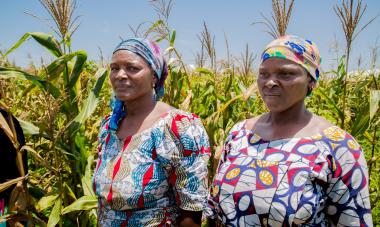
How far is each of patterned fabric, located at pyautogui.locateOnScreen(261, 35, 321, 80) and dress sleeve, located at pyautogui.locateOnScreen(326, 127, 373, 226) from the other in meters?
0.31

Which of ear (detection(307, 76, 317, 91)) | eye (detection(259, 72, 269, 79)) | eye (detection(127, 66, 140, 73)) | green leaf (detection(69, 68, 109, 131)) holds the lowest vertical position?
green leaf (detection(69, 68, 109, 131))

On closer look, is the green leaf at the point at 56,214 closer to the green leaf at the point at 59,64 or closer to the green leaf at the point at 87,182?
the green leaf at the point at 87,182

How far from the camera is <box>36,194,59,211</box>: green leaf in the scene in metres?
2.34

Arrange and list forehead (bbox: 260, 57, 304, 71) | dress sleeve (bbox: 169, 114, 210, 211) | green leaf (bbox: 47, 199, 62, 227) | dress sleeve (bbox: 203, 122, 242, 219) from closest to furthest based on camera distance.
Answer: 1. forehead (bbox: 260, 57, 304, 71)
2. dress sleeve (bbox: 203, 122, 242, 219)
3. dress sleeve (bbox: 169, 114, 210, 211)
4. green leaf (bbox: 47, 199, 62, 227)

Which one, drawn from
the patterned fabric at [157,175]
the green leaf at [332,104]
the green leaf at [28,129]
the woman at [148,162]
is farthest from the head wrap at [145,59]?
the green leaf at [332,104]

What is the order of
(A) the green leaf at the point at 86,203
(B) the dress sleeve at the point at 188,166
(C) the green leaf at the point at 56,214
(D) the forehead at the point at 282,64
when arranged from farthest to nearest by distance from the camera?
(A) the green leaf at the point at 86,203 → (C) the green leaf at the point at 56,214 → (B) the dress sleeve at the point at 188,166 → (D) the forehead at the point at 282,64

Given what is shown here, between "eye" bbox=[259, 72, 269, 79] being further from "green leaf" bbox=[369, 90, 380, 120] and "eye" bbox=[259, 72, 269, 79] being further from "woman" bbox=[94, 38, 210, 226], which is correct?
"green leaf" bbox=[369, 90, 380, 120]

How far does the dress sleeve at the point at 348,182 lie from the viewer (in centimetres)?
136

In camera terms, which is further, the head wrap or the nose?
the head wrap

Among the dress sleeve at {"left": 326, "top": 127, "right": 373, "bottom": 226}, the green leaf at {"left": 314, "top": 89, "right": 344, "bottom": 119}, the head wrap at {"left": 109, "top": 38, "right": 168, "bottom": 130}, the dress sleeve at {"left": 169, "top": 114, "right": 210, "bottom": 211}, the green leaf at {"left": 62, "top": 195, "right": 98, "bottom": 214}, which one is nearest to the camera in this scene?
the dress sleeve at {"left": 326, "top": 127, "right": 373, "bottom": 226}

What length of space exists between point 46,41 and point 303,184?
183 centimetres

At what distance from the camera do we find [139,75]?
183cm

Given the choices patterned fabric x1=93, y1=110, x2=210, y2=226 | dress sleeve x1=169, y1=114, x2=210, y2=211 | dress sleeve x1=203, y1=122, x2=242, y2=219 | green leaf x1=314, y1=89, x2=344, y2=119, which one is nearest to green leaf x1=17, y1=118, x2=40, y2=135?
patterned fabric x1=93, y1=110, x2=210, y2=226

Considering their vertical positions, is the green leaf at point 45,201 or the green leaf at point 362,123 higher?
the green leaf at point 362,123
